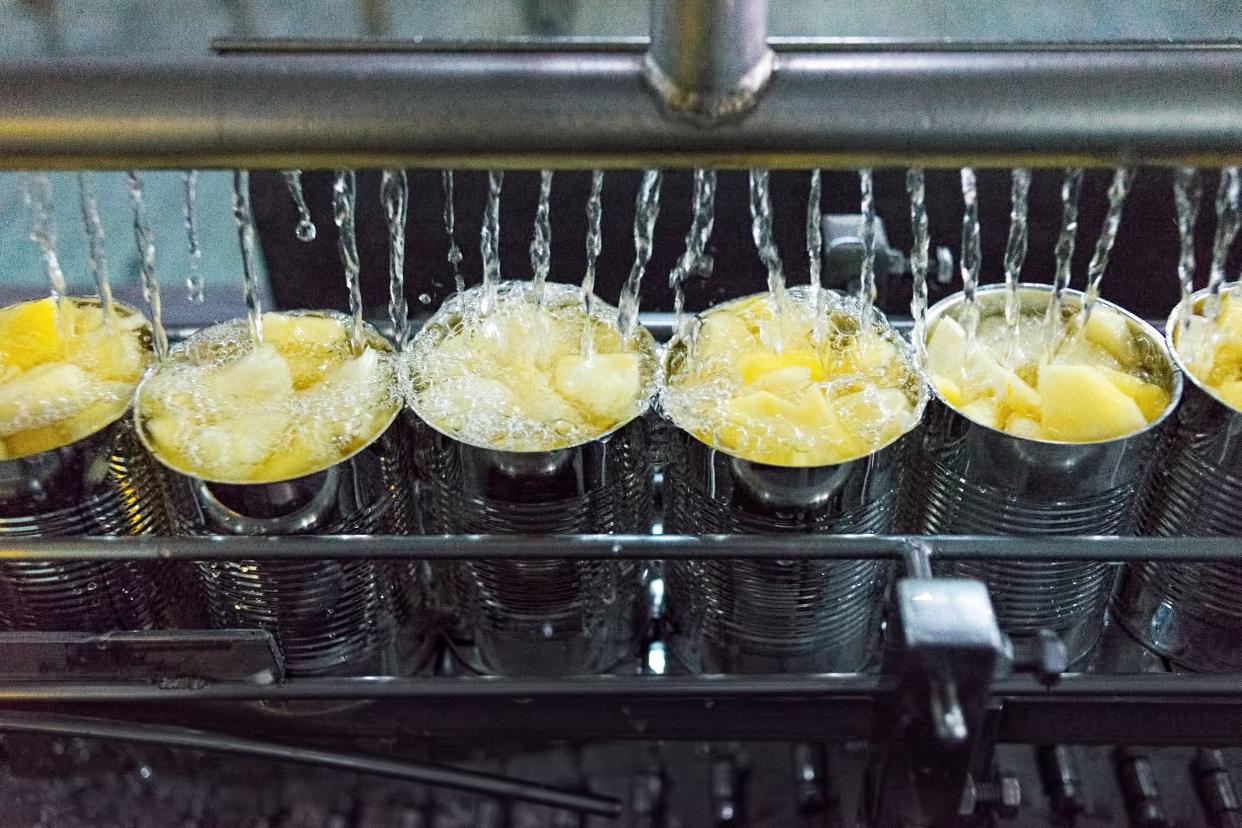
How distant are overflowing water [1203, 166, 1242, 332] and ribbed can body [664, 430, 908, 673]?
26 centimetres

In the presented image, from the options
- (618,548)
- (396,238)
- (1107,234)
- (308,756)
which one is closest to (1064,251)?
(1107,234)

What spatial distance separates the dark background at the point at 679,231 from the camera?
1.54 meters

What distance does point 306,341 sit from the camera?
946mm

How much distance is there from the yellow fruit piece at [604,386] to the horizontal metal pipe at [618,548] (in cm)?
11

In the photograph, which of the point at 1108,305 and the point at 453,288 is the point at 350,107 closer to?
the point at 1108,305

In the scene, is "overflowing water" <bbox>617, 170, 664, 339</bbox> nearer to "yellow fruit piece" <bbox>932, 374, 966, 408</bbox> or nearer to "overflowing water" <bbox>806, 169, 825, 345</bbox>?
"overflowing water" <bbox>806, 169, 825, 345</bbox>

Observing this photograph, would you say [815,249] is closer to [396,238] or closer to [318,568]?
[396,238]

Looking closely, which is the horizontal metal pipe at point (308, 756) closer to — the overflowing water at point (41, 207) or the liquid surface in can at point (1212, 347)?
the overflowing water at point (41, 207)

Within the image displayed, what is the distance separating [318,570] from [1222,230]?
0.71 m

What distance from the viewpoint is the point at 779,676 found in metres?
0.86

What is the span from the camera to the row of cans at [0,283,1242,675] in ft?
2.71

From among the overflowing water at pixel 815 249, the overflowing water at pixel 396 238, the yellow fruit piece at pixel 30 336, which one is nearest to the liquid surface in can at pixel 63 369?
the yellow fruit piece at pixel 30 336

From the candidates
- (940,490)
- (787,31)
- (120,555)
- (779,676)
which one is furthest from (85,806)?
(787,31)

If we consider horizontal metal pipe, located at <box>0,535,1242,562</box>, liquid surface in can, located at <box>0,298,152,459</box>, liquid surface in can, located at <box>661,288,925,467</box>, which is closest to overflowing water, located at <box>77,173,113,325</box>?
liquid surface in can, located at <box>0,298,152,459</box>
